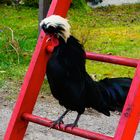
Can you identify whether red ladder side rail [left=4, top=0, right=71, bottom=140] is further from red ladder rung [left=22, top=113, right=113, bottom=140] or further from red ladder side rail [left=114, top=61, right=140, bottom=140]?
red ladder side rail [left=114, top=61, right=140, bottom=140]

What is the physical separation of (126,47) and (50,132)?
10.8 ft

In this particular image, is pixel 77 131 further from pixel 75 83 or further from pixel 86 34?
pixel 86 34

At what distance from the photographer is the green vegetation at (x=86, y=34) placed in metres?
6.38

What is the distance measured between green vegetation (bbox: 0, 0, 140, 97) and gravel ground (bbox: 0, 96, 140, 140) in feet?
2.51

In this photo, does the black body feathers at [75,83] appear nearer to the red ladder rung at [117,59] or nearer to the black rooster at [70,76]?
the black rooster at [70,76]

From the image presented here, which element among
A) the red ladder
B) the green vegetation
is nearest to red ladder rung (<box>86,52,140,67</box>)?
the red ladder

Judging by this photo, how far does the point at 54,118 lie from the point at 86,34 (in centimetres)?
326

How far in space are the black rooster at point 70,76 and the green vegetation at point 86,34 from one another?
9.31 feet

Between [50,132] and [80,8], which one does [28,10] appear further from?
[50,132]

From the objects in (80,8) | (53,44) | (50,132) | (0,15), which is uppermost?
(80,8)

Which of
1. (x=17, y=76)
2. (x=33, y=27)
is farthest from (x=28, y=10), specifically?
(x=17, y=76)

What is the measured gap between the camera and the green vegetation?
6375 mm

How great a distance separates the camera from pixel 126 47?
7598 mm

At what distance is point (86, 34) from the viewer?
26.1 ft
